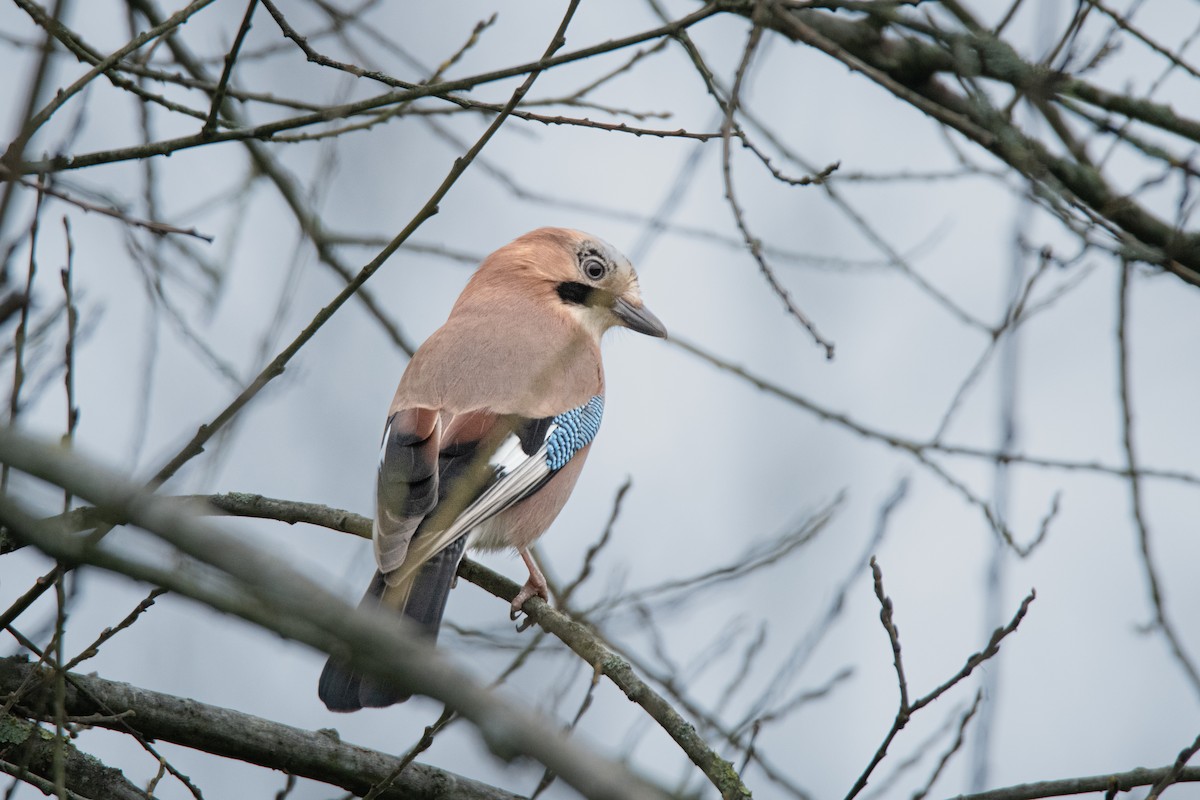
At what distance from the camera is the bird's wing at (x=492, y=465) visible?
4.12 metres

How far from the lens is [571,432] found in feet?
17.5

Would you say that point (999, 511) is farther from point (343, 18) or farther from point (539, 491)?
point (343, 18)

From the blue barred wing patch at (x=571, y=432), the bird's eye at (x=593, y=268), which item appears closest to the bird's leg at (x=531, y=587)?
the blue barred wing patch at (x=571, y=432)

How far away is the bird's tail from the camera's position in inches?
146

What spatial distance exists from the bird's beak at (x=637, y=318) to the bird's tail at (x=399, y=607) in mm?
1874

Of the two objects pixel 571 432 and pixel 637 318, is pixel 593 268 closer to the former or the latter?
pixel 637 318

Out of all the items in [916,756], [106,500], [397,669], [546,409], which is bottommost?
[397,669]

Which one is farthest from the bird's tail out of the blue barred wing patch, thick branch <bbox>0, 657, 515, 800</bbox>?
the blue barred wing patch

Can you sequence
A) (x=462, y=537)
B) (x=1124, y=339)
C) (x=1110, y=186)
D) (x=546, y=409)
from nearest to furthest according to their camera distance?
1. (x=1124, y=339)
2. (x=462, y=537)
3. (x=1110, y=186)
4. (x=546, y=409)

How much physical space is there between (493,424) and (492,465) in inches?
14.3

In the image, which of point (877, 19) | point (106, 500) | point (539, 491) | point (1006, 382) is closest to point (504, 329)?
point (539, 491)

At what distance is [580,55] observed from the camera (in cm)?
321

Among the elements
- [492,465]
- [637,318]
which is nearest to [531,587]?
[492,465]

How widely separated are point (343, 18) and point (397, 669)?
14.8 feet
